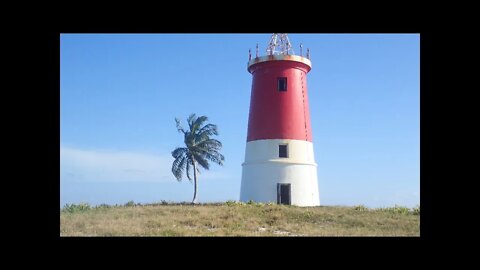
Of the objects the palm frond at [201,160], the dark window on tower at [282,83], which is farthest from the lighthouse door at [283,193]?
the palm frond at [201,160]

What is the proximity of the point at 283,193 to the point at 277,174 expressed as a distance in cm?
85

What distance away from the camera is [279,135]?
2161cm

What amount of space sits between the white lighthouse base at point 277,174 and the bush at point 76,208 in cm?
686

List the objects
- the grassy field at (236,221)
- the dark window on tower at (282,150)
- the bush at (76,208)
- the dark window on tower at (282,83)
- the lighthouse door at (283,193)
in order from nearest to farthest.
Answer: the grassy field at (236,221), the bush at (76,208), the lighthouse door at (283,193), the dark window on tower at (282,150), the dark window on tower at (282,83)

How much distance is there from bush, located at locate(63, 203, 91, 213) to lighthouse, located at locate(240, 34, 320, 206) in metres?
6.87

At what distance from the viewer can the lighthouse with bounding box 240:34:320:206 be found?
69.6 ft

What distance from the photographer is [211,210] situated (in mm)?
17578

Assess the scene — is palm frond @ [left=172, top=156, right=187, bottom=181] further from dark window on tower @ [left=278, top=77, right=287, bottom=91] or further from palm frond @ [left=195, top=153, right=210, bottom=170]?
dark window on tower @ [left=278, top=77, right=287, bottom=91]

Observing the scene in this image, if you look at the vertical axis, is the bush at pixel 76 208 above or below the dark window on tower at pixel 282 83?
below

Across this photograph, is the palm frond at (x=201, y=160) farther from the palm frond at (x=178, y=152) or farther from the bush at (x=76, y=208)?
the bush at (x=76, y=208)

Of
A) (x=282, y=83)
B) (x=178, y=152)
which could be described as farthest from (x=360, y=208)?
(x=178, y=152)

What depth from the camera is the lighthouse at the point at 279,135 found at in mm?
21203

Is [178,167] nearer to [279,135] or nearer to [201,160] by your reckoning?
[201,160]
